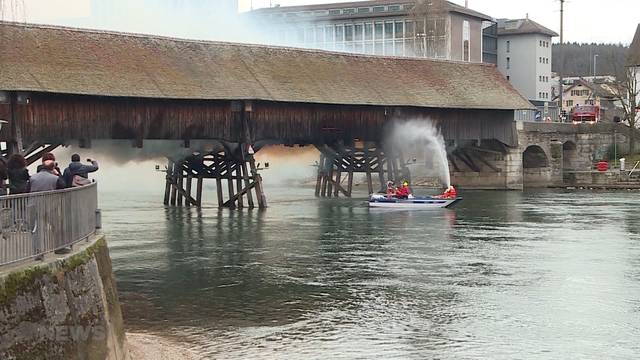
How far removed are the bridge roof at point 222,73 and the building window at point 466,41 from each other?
33406 millimetres

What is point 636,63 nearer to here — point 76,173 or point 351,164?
point 351,164

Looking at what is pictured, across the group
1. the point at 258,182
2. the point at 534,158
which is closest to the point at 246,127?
the point at 258,182

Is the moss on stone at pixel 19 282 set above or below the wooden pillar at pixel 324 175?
above

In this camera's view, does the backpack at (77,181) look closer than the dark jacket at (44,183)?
No

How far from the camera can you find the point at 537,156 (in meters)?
64.9

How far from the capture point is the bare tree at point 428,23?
82.5 m

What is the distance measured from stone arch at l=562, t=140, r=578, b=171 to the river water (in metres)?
26.8

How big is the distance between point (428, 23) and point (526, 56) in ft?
73.7

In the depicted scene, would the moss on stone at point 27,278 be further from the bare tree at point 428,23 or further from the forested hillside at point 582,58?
the forested hillside at point 582,58

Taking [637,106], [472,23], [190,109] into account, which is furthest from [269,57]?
[472,23]

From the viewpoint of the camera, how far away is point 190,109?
41.2 m

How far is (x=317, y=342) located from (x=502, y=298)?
572 cm

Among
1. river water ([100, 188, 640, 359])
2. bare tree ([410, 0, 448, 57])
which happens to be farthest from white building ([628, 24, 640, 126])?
river water ([100, 188, 640, 359])

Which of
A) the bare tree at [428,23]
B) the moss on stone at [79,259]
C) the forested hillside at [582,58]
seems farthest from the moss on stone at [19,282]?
the forested hillside at [582,58]
